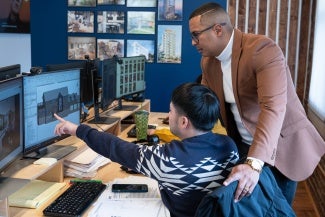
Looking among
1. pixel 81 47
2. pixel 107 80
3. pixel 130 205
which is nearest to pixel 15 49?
pixel 81 47

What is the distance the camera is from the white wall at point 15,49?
513 centimetres

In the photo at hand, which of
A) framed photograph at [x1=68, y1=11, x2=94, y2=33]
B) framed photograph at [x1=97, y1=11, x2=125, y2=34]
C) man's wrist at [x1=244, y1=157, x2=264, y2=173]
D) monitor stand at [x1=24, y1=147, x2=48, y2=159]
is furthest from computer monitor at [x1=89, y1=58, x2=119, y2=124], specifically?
framed photograph at [x1=68, y1=11, x2=94, y2=33]

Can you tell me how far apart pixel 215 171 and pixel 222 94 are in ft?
2.17

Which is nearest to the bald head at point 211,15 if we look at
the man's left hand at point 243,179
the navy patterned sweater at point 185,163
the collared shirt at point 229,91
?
the collared shirt at point 229,91

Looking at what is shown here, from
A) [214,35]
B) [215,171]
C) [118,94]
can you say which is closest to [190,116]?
[215,171]

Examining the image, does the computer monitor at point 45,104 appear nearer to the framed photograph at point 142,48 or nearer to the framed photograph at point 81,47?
the framed photograph at point 142,48

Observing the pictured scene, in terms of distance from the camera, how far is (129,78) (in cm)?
345

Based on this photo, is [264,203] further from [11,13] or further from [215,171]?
[11,13]

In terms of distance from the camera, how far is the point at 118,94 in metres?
3.25

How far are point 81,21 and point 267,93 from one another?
11.9 ft

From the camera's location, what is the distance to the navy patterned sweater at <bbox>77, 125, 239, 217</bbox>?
146cm

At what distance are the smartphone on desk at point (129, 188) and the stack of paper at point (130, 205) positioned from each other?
0.02 metres

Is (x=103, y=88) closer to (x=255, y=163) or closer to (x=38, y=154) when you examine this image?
(x=38, y=154)

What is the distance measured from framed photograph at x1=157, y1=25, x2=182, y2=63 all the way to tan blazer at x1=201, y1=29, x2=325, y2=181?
2629mm
